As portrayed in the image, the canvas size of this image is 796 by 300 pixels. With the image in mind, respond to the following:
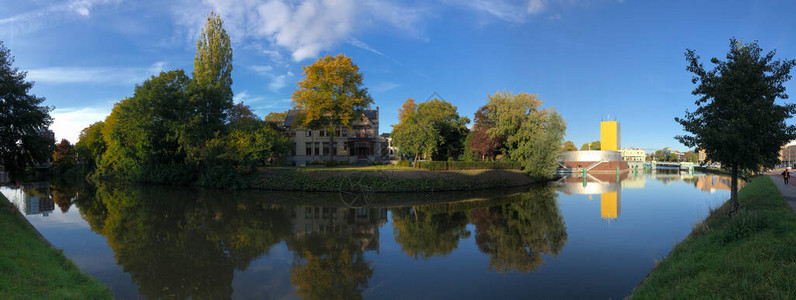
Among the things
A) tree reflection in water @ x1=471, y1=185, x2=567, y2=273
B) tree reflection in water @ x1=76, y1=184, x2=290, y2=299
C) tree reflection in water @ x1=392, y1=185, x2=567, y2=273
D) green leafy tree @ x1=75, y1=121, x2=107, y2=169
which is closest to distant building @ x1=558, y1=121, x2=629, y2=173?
tree reflection in water @ x1=392, y1=185, x2=567, y2=273

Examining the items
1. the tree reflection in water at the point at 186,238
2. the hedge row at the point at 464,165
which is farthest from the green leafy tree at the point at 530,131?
the tree reflection in water at the point at 186,238

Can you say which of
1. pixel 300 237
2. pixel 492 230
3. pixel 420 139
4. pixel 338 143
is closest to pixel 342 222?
pixel 300 237

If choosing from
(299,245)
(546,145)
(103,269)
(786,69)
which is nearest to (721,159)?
(786,69)

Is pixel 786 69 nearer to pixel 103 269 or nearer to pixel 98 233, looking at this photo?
pixel 103 269

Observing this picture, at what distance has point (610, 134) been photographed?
94188 millimetres

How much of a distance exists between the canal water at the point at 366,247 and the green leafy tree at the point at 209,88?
12.7 m

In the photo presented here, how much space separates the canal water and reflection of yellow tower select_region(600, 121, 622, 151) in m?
81.6

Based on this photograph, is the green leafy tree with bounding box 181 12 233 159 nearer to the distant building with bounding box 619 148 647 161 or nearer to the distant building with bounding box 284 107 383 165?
the distant building with bounding box 284 107 383 165

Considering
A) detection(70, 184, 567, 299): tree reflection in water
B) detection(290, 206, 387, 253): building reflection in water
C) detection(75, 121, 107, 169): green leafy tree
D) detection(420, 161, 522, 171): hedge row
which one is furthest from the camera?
detection(75, 121, 107, 169): green leafy tree

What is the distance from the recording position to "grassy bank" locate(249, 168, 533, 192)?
102ft

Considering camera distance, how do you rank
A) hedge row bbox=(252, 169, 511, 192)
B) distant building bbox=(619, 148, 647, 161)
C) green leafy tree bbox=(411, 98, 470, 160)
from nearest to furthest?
1. hedge row bbox=(252, 169, 511, 192)
2. green leafy tree bbox=(411, 98, 470, 160)
3. distant building bbox=(619, 148, 647, 161)

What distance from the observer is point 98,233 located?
14398mm

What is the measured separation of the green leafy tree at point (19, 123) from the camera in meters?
17.5

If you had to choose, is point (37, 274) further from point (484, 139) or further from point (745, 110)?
point (484, 139)
